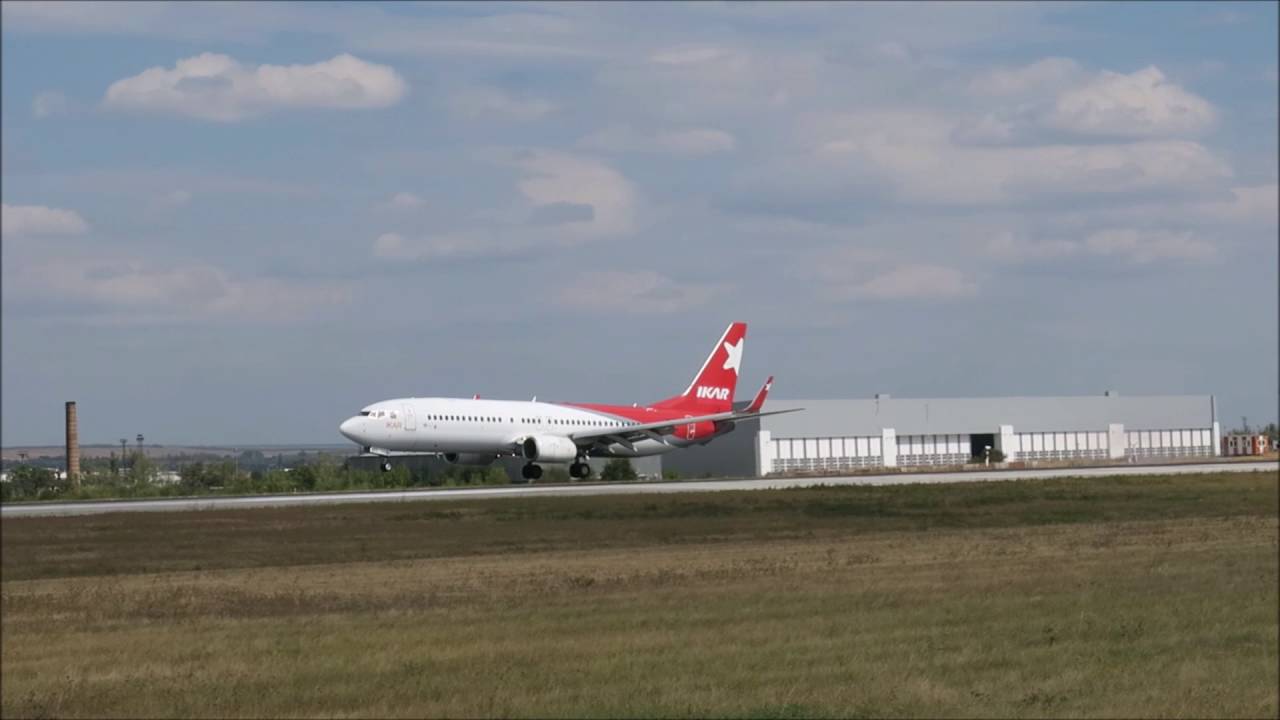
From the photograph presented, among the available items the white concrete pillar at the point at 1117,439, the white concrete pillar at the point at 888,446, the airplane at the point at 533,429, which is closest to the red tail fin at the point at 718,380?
the airplane at the point at 533,429

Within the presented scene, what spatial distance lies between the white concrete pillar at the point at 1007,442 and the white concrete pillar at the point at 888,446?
11.5m

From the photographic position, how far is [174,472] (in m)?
12.1

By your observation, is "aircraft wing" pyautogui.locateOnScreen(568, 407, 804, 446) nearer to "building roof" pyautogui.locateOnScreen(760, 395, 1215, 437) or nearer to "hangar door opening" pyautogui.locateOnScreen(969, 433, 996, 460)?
"building roof" pyautogui.locateOnScreen(760, 395, 1215, 437)

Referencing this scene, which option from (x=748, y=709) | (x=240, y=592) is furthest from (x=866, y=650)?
(x=240, y=592)

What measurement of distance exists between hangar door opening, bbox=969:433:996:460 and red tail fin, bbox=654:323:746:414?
27267 mm

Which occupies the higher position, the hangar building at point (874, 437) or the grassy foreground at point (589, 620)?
the hangar building at point (874, 437)

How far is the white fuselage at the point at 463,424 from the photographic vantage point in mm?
92875

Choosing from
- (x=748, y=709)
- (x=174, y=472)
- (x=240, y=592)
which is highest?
(x=174, y=472)

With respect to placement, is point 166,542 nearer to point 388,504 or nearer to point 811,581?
point 388,504

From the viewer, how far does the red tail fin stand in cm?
13338

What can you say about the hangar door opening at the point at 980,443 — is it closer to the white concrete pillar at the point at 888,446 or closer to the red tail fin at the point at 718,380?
Answer: the white concrete pillar at the point at 888,446

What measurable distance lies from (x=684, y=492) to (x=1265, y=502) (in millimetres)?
20857

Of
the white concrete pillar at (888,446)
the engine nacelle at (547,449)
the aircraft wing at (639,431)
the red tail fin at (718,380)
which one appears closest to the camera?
the engine nacelle at (547,449)

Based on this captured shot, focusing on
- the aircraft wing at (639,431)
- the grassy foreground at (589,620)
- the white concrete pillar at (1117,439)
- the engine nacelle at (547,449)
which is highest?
the aircraft wing at (639,431)
